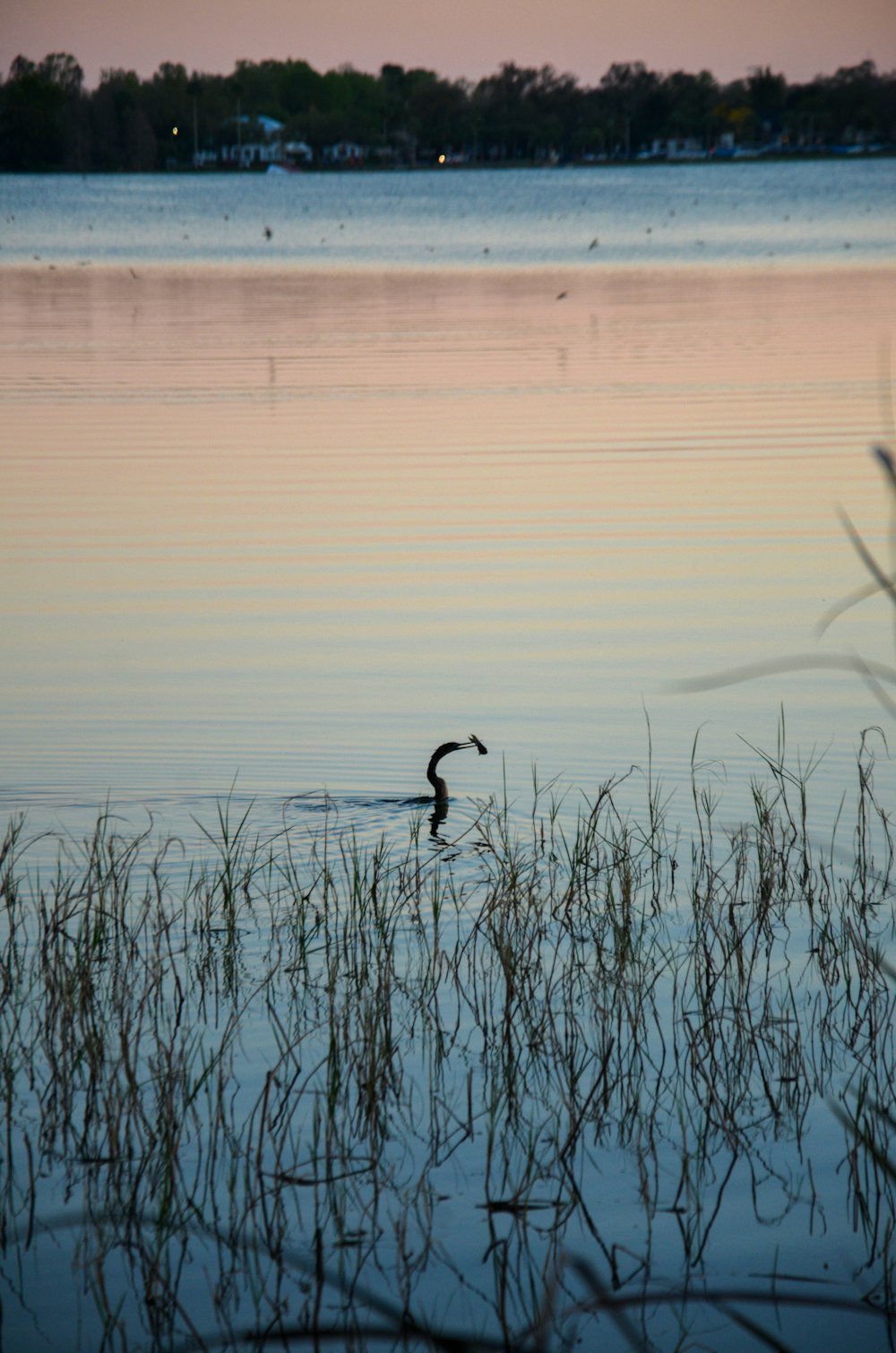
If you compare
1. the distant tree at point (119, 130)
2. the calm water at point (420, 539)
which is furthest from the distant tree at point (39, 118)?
the calm water at point (420, 539)

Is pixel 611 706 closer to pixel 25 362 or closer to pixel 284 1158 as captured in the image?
pixel 284 1158

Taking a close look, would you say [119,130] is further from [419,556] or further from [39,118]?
[419,556]

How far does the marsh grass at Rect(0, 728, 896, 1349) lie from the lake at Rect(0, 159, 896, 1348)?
4 centimetres

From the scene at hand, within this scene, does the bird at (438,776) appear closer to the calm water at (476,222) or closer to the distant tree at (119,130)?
the calm water at (476,222)

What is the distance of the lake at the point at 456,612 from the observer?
6379 millimetres

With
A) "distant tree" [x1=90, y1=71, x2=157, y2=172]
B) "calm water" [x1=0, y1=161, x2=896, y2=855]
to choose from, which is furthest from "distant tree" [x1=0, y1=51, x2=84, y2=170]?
"calm water" [x1=0, y1=161, x2=896, y2=855]

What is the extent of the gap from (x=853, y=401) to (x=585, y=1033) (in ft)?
56.7

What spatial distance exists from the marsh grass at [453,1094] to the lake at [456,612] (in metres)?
0.04

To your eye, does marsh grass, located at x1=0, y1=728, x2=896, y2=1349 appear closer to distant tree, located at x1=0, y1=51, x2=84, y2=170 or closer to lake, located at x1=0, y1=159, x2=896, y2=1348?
lake, located at x1=0, y1=159, x2=896, y2=1348

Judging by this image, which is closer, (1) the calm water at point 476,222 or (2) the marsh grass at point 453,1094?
(2) the marsh grass at point 453,1094

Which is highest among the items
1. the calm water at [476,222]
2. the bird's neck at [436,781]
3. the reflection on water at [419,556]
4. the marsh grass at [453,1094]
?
the calm water at [476,222]

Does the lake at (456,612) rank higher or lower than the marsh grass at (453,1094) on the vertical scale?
higher

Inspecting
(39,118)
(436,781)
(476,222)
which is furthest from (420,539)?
(39,118)

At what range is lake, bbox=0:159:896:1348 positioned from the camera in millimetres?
6379
